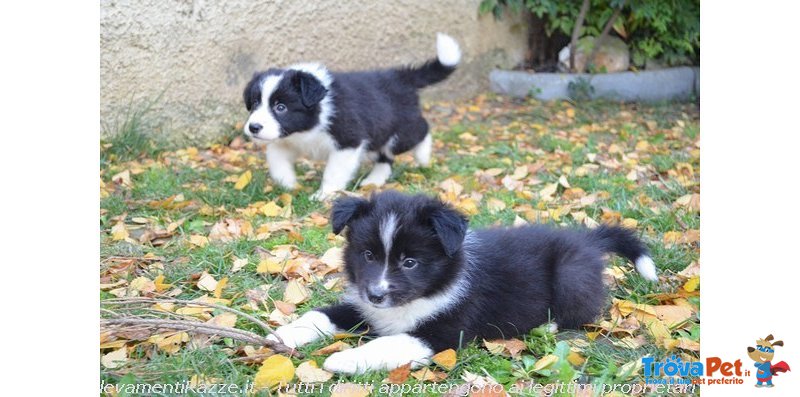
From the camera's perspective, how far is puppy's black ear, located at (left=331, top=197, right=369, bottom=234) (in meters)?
2.90

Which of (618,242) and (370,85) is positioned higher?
(370,85)

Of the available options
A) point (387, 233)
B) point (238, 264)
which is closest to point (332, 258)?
point (238, 264)

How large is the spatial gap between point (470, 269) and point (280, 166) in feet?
8.60

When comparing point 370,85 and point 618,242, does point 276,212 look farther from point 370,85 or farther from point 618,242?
point 618,242

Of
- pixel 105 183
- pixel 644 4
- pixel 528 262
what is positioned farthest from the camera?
pixel 644 4

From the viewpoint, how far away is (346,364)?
2.68m

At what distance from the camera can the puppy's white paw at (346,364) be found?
2.68 meters

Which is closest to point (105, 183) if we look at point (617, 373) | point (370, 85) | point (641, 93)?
point (370, 85)

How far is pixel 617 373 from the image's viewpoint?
2.70 metres

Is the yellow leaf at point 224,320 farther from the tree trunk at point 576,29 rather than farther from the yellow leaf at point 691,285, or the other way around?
the tree trunk at point 576,29

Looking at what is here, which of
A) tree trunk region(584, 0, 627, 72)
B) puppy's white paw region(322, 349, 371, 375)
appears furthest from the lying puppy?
tree trunk region(584, 0, 627, 72)

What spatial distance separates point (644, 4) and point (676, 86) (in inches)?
41.9

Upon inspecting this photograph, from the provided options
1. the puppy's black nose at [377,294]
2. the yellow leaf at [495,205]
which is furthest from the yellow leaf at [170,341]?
the yellow leaf at [495,205]
